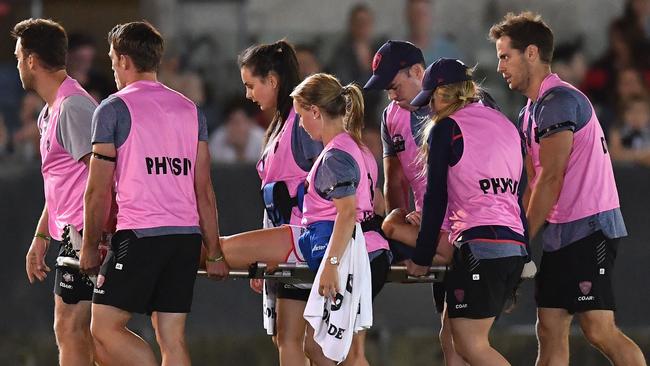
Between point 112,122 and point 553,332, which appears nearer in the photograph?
point 112,122

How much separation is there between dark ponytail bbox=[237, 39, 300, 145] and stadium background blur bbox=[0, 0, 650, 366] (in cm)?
284

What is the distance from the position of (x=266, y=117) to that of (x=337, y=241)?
4663 millimetres

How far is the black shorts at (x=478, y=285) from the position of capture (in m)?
7.07

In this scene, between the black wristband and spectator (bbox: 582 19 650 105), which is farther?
spectator (bbox: 582 19 650 105)

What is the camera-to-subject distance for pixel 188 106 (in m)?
7.08

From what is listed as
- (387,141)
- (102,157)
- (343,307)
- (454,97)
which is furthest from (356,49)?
(102,157)

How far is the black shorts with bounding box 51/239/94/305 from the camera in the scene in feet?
24.0

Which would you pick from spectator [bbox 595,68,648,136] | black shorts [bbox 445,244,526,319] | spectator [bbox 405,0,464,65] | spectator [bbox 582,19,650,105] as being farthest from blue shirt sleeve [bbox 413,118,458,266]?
spectator [bbox 582,19,650,105]

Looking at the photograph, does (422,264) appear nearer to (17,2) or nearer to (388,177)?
(388,177)

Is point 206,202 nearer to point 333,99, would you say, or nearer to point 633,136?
point 333,99

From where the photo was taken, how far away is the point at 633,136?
37.1 ft

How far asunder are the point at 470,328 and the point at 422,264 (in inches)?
15.1

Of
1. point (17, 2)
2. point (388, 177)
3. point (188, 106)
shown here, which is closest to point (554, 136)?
point (388, 177)

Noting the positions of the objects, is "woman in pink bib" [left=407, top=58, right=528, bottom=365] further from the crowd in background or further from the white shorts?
the crowd in background
